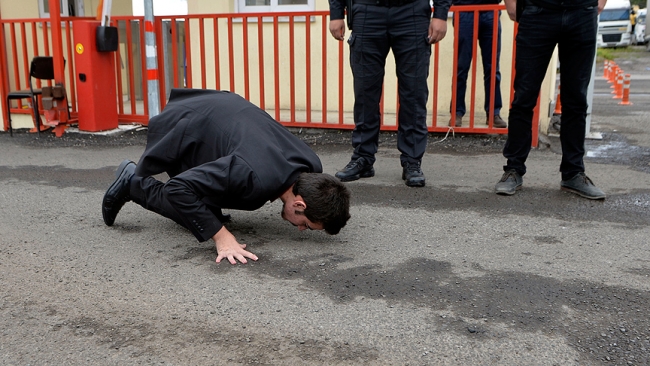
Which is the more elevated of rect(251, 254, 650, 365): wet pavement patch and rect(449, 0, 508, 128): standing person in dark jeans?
rect(449, 0, 508, 128): standing person in dark jeans

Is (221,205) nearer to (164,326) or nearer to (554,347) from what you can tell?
(164,326)

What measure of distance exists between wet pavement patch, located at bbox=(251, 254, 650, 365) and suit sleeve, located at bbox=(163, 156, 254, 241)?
14.1 inches

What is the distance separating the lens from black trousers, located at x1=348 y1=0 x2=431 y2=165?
4.87 m

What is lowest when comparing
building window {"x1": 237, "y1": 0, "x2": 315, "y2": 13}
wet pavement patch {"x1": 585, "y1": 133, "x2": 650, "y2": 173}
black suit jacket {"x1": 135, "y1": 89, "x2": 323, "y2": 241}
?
wet pavement patch {"x1": 585, "y1": 133, "x2": 650, "y2": 173}

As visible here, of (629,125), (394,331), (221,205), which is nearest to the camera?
(394,331)

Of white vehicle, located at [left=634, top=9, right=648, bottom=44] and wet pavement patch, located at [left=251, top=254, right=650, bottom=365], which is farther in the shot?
white vehicle, located at [left=634, top=9, right=648, bottom=44]

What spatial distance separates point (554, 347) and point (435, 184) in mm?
2633

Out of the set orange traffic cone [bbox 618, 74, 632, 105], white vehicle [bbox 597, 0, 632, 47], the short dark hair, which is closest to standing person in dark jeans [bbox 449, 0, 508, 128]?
the short dark hair

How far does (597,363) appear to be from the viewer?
91.5 inches

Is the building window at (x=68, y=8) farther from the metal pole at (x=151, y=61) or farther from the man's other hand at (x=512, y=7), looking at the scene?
the man's other hand at (x=512, y=7)

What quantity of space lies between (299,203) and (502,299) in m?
1.04

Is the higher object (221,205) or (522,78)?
(522,78)

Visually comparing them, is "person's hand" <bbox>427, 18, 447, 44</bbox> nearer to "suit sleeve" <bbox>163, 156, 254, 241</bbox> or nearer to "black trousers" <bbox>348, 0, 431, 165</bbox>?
"black trousers" <bbox>348, 0, 431, 165</bbox>

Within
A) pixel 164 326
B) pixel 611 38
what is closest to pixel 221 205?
pixel 164 326
